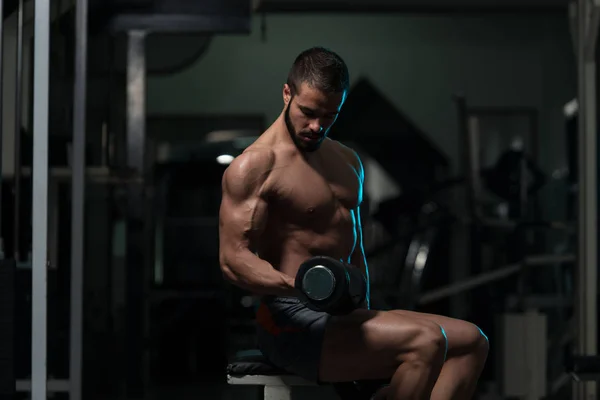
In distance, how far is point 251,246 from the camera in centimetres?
210

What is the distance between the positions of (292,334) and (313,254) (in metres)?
0.17

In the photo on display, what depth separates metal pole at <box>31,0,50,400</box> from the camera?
2.50 metres

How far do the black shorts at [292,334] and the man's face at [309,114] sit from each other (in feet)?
1.06

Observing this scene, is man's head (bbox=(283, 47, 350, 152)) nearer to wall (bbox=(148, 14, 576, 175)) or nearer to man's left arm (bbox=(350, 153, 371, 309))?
man's left arm (bbox=(350, 153, 371, 309))

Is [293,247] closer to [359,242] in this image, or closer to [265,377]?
[359,242]

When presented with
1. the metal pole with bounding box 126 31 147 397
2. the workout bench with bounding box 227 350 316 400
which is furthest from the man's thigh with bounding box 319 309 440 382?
the metal pole with bounding box 126 31 147 397

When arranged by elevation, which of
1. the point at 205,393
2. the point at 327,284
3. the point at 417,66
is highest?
the point at 417,66

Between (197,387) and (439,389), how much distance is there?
3251 millimetres

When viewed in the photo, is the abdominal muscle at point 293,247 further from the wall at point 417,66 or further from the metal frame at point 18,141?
the wall at point 417,66

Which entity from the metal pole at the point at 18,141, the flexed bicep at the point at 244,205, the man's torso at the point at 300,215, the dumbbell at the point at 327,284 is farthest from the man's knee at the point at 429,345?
the metal pole at the point at 18,141

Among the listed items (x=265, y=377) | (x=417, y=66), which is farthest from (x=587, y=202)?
(x=417, y=66)

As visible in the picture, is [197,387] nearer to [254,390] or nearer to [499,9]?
[254,390]

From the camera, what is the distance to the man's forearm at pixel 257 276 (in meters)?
2.02

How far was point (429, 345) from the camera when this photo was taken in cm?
198
